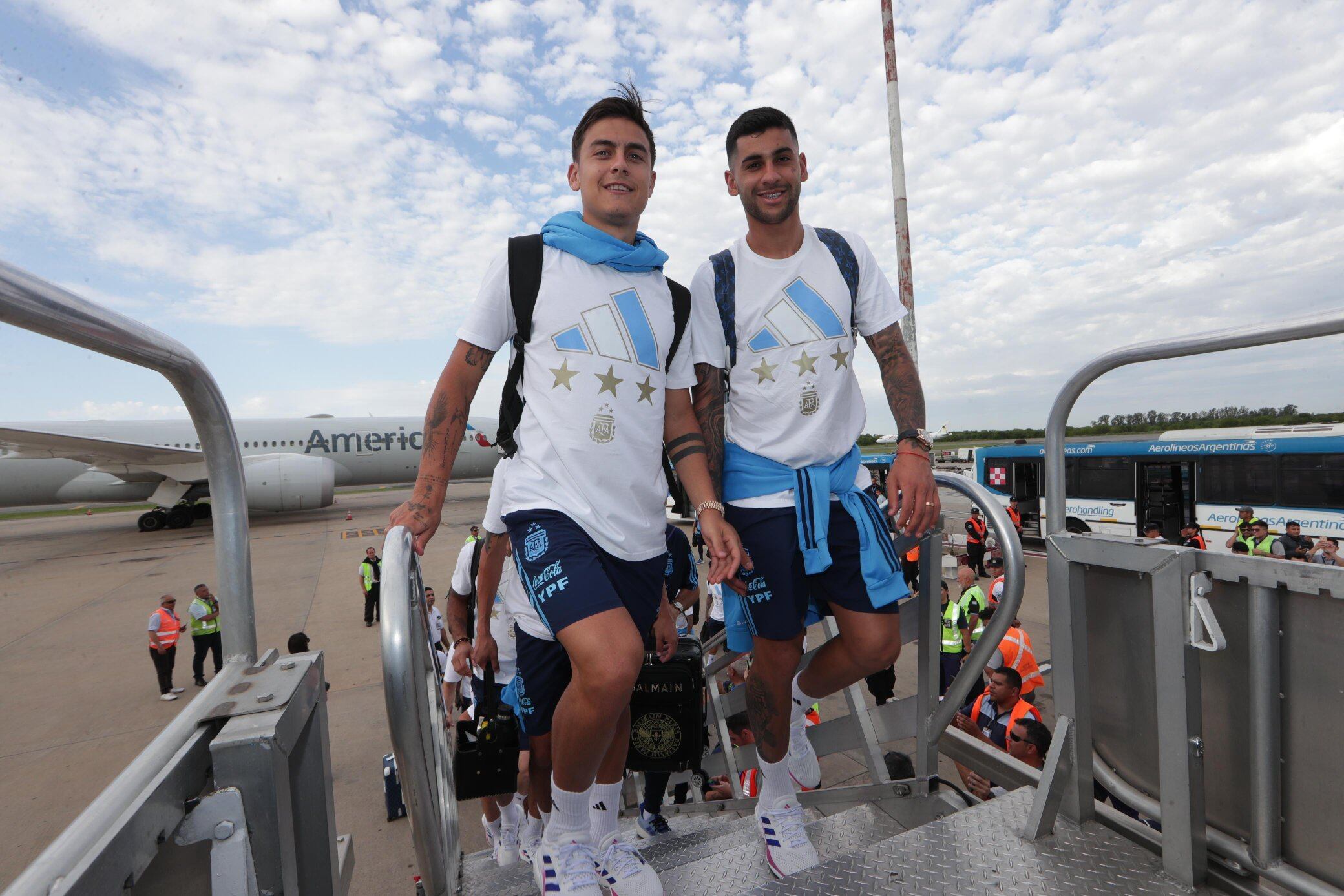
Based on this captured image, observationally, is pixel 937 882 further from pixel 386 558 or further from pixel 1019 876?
pixel 386 558

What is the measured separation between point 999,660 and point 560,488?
457 cm

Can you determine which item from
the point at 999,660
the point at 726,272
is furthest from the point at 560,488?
the point at 999,660

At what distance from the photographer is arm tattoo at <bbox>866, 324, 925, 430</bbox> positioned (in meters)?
2.36

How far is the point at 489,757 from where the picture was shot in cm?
271

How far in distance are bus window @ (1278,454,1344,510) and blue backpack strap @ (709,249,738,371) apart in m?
13.7

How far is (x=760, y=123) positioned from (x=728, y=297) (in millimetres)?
595

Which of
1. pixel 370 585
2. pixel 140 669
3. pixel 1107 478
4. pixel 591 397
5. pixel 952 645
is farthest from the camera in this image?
pixel 1107 478

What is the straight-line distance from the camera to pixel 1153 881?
1.57 m

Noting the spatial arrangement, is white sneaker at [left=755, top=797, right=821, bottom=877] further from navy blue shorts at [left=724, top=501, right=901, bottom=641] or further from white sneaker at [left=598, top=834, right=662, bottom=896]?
navy blue shorts at [left=724, top=501, right=901, bottom=641]

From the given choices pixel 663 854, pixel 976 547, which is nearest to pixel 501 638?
pixel 663 854

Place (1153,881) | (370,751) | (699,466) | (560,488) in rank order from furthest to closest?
(370,751), (699,466), (560,488), (1153,881)

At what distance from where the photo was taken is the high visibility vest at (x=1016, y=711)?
442cm

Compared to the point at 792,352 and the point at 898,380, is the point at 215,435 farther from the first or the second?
the point at 898,380

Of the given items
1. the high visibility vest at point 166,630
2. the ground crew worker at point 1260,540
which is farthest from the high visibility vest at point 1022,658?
the high visibility vest at point 166,630
